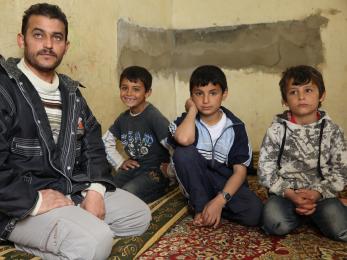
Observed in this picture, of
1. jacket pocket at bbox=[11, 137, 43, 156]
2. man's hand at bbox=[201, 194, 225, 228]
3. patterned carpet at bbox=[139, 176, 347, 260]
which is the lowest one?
patterned carpet at bbox=[139, 176, 347, 260]

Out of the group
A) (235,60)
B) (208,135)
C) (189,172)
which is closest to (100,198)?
(189,172)

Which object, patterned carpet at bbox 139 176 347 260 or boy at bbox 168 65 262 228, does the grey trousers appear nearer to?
patterned carpet at bbox 139 176 347 260

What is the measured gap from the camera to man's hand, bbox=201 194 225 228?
7.16ft

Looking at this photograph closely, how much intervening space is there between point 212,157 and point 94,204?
814 mm

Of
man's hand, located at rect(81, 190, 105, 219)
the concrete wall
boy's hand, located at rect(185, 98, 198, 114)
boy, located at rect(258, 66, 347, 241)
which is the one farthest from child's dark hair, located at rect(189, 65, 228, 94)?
the concrete wall

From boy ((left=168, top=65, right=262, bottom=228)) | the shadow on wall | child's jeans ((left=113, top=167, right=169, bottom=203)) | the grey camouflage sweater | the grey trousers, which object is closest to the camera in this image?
the grey trousers

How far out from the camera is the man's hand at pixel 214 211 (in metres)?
2.18

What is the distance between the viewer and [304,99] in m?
2.11

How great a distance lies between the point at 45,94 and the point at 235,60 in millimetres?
2752

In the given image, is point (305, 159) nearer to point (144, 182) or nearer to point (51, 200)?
point (144, 182)

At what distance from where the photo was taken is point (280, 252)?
1.89 metres

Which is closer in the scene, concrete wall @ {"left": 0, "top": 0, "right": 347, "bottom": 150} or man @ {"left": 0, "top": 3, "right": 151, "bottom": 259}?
man @ {"left": 0, "top": 3, "right": 151, "bottom": 259}

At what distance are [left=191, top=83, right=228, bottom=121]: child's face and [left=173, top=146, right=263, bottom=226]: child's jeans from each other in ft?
0.83

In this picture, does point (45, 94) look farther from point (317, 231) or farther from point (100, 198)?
point (317, 231)
